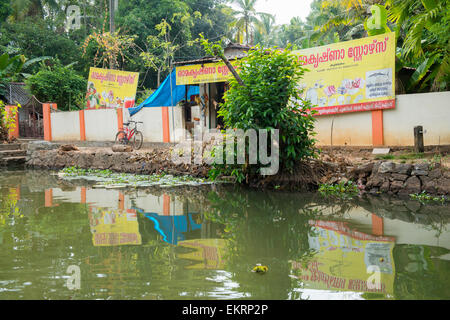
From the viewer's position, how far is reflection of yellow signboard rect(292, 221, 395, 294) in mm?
4094

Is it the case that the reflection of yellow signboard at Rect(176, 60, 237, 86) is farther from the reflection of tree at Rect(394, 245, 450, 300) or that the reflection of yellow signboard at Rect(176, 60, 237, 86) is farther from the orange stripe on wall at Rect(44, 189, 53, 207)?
the reflection of tree at Rect(394, 245, 450, 300)

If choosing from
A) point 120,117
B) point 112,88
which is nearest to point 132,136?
point 120,117

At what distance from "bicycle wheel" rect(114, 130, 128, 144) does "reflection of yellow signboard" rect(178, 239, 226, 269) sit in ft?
38.6

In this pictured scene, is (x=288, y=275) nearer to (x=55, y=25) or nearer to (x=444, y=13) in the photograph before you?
(x=444, y=13)

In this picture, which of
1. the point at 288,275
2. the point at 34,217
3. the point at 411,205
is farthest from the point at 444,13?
the point at 34,217

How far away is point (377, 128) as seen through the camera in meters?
11.7

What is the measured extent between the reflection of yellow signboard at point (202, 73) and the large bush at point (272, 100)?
485cm

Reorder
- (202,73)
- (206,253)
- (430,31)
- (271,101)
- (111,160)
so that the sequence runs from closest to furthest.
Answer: (206,253) < (271,101) < (430,31) < (111,160) < (202,73)

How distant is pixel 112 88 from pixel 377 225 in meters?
15.5

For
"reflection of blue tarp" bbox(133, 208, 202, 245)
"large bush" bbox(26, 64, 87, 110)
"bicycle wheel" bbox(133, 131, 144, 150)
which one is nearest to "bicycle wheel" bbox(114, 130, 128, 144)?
"bicycle wheel" bbox(133, 131, 144, 150)

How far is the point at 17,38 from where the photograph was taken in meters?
27.7

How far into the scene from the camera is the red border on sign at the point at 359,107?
1148 cm

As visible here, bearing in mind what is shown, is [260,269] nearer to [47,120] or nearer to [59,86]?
[47,120]

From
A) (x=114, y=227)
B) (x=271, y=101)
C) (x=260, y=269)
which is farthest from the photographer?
(x=271, y=101)
